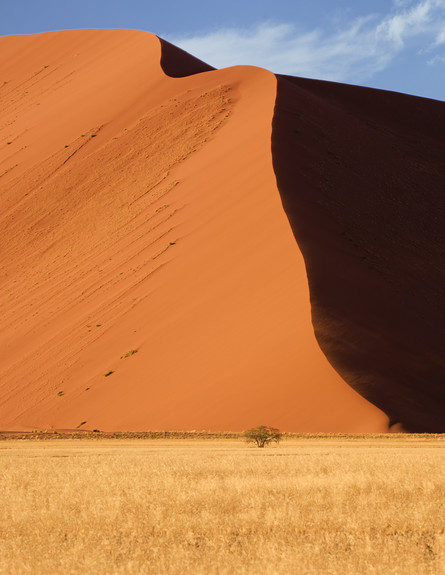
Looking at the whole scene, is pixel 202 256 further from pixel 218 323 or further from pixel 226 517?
pixel 226 517

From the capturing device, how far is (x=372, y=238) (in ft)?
125

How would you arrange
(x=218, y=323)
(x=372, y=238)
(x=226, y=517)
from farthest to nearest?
(x=372, y=238) → (x=218, y=323) → (x=226, y=517)

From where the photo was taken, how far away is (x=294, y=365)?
28.2 meters

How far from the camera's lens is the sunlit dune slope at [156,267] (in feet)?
93.7

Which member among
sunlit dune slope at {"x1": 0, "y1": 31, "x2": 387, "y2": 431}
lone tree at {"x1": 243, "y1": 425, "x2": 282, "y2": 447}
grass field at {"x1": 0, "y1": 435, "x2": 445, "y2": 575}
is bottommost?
grass field at {"x1": 0, "y1": 435, "x2": 445, "y2": 575}

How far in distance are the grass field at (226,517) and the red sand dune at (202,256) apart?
11857 mm

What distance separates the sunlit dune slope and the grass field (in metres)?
11.6

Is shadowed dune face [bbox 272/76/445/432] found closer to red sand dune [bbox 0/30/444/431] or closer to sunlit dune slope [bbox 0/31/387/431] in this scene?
red sand dune [bbox 0/30/444/431]

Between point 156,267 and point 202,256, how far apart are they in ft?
7.02

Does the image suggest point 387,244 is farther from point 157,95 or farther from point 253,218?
point 157,95

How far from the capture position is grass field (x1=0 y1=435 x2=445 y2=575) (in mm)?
7539

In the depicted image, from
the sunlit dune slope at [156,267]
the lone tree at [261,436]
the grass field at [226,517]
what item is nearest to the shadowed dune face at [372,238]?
the sunlit dune slope at [156,267]

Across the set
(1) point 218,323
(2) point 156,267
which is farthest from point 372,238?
(1) point 218,323

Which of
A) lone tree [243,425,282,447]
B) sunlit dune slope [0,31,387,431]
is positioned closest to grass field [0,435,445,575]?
lone tree [243,425,282,447]
